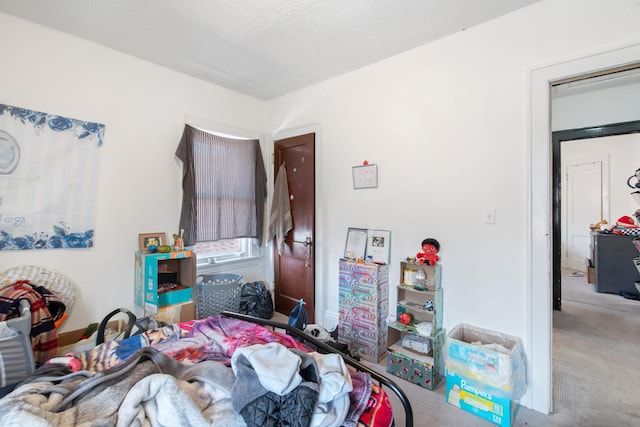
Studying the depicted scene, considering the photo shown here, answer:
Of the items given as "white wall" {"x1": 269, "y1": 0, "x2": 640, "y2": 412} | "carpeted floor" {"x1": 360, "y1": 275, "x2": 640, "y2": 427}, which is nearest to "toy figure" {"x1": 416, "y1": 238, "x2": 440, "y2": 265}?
"white wall" {"x1": 269, "y1": 0, "x2": 640, "y2": 412}

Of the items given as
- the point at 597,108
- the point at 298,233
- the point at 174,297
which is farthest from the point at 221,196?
the point at 597,108

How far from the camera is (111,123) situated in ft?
8.57

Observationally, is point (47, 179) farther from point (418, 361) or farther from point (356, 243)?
point (418, 361)

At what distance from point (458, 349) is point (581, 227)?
18.6 ft

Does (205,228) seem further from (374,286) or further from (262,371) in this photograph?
(262,371)

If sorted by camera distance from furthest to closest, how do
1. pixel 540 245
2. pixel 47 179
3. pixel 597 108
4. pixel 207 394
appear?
pixel 597 108, pixel 47 179, pixel 540 245, pixel 207 394

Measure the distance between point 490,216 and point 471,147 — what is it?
1.81ft

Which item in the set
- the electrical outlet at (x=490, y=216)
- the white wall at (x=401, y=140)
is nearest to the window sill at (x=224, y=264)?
the white wall at (x=401, y=140)

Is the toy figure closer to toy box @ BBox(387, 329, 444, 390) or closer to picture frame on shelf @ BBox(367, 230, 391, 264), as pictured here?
picture frame on shelf @ BBox(367, 230, 391, 264)

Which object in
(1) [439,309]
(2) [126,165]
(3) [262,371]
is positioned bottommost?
(1) [439,309]

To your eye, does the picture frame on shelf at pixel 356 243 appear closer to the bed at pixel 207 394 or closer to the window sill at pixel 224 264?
the window sill at pixel 224 264

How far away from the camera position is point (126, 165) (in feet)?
8.86

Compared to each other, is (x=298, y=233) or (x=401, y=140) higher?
(x=401, y=140)

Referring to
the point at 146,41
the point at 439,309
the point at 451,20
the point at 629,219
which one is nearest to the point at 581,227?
the point at 629,219
